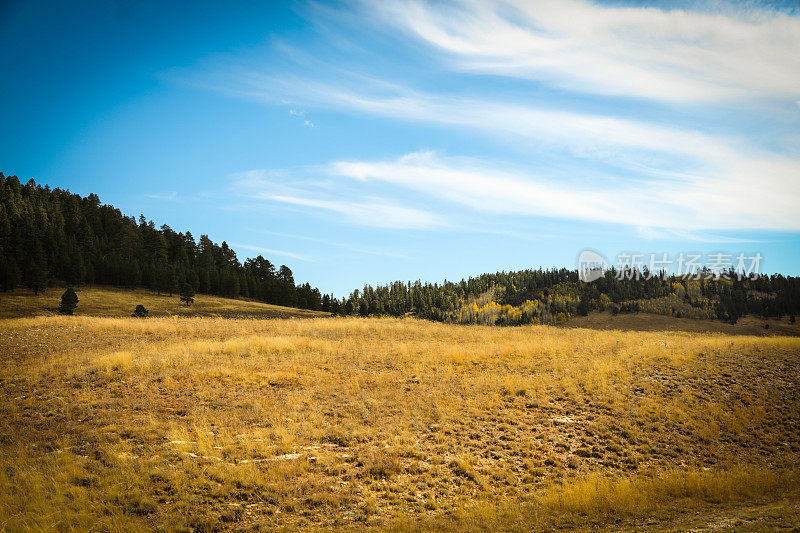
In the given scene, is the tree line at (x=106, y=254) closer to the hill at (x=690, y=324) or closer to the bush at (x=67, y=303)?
the bush at (x=67, y=303)

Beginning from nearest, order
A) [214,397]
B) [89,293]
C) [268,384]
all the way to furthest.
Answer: [214,397], [268,384], [89,293]

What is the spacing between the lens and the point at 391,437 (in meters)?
11.8

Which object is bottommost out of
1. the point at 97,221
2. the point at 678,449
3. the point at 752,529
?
the point at 678,449

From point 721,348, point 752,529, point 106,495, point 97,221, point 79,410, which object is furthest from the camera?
point 97,221

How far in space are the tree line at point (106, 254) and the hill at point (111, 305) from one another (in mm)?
3444

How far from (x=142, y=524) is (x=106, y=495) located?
1.37m

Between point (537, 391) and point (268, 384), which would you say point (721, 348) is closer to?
point (537, 391)

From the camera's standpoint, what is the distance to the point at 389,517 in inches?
333

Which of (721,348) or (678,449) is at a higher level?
(721,348)

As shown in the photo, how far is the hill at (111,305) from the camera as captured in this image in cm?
4591

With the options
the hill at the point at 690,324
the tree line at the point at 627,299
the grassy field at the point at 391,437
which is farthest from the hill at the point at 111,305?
the hill at the point at 690,324

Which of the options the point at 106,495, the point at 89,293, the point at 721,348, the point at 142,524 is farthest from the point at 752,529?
the point at 89,293

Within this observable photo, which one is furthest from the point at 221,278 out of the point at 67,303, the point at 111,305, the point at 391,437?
the point at 391,437

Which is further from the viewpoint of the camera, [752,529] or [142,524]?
[142,524]
